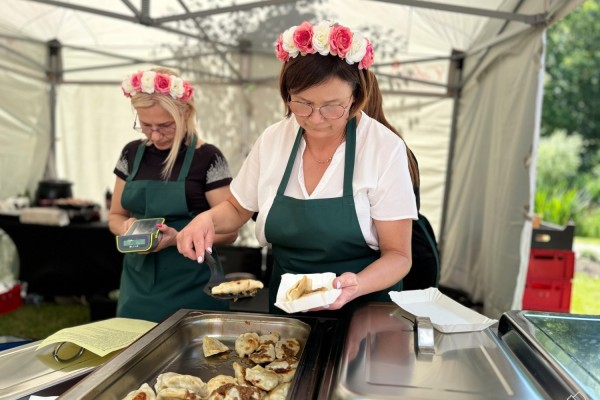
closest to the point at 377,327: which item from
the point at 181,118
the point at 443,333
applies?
the point at 443,333

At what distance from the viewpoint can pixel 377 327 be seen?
122 centimetres

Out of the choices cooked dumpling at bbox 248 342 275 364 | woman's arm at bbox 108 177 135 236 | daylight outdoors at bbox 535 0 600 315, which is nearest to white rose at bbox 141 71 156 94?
woman's arm at bbox 108 177 135 236

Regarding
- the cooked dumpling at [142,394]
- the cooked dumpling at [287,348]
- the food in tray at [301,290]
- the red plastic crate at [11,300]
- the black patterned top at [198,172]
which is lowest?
the red plastic crate at [11,300]

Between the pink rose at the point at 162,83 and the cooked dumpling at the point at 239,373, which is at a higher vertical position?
the pink rose at the point at 162,83

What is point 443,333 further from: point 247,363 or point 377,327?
point 247,363

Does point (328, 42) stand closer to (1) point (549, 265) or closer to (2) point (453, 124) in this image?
(1) point (549, 265)

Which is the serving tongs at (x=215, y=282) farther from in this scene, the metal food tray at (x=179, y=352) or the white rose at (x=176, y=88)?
the white rose at (x=176, y=88)

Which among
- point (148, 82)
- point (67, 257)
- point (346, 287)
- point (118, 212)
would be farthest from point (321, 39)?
point (67, 257)

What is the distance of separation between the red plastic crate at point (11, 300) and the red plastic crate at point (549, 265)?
4.77 meters

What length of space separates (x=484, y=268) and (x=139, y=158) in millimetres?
3256

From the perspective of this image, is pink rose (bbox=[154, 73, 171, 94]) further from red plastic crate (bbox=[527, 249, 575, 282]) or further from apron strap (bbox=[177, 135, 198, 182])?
red plastic crate (bbox=[527, 249, 575, 282])

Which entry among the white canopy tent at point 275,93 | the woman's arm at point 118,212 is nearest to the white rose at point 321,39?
the woman's arm at point 118,212

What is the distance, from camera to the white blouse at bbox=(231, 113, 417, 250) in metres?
1.54

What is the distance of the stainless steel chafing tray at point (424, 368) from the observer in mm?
882
